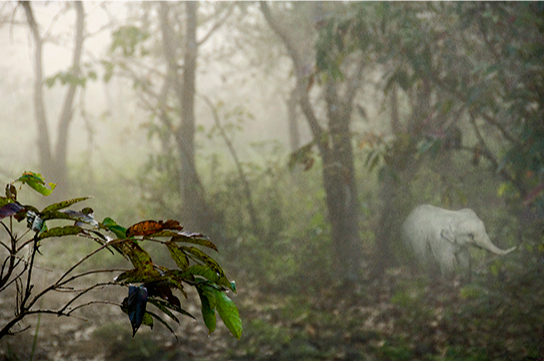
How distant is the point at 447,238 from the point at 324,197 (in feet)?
4.23

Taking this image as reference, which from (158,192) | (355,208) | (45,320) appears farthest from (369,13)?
(45,320)

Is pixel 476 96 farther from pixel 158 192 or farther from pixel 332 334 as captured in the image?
pixel 158 192

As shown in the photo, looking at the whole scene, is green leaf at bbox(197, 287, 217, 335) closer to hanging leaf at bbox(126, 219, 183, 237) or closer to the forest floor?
hanging leaf at bbox(126, 219, 183, 237)

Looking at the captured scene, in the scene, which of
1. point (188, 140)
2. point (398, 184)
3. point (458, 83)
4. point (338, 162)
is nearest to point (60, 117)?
point (188, 140)

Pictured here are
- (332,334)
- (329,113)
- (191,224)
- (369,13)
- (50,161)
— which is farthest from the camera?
(50,161)

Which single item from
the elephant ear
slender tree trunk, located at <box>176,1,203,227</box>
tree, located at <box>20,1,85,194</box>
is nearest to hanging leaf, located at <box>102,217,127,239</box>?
the elephant ear

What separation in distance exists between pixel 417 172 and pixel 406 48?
2.56 feet

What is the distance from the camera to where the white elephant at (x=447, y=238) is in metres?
2.22

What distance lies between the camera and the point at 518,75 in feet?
8.20

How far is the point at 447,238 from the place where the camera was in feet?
7.34

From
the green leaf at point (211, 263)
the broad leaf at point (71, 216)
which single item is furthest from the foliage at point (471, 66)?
the broad leaf at point (71, 216)

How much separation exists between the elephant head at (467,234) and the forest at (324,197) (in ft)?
0.07

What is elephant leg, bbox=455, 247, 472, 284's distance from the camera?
2.30 meters

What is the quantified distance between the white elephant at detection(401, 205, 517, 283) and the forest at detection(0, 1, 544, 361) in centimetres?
2
